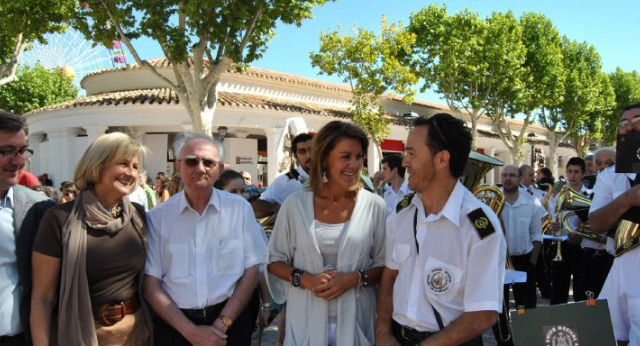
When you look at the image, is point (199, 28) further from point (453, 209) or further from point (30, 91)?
point (30, 91)

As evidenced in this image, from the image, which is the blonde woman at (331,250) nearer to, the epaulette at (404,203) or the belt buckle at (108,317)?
the epaulette at (404,203)

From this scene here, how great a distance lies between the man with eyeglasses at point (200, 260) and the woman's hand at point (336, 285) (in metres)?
0.57

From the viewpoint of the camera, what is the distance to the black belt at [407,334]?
7.93 feet

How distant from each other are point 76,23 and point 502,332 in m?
12.7

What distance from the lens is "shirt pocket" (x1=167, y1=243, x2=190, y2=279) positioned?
2.92 meters

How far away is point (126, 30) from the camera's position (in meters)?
12.3

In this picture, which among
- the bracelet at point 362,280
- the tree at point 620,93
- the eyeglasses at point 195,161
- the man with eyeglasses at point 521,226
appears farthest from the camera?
the tree at point 620,93

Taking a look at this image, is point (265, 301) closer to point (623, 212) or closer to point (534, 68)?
point (623, 212)

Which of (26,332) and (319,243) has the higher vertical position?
(319,243)

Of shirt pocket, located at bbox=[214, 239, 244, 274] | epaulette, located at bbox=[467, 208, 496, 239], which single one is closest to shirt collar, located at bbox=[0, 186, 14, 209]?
shirt pocket, located at bbox=[214, 239, 244, 274]

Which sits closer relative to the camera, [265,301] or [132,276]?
[132,276]

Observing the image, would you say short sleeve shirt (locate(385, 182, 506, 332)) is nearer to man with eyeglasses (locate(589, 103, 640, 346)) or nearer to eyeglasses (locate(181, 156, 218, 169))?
man with eyeglasses (locate(589, 103, 640, 346))

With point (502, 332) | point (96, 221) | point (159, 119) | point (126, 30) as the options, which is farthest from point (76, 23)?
point (502, 332)

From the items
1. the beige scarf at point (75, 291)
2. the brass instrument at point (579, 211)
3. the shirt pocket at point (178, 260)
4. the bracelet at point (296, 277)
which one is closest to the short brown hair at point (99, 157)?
the beige scarf at point (75, 291)
